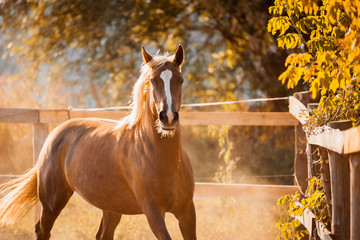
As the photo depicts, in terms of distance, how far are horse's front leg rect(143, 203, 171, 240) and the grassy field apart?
2.48 m

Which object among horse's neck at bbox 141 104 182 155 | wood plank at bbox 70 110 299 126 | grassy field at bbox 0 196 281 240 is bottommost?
grassy field at bbox 0 196 281 240

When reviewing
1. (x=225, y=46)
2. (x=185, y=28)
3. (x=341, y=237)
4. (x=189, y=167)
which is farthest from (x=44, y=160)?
(x=225, y=46)

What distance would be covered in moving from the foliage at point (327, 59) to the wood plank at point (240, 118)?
7.33 feet

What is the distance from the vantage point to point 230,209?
7.41 metres

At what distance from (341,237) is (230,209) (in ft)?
13.5

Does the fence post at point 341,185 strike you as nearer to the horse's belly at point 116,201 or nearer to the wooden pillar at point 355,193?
the wooden pillar at point 355,193

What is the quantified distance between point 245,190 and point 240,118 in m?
0.86

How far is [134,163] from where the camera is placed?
13.6ft

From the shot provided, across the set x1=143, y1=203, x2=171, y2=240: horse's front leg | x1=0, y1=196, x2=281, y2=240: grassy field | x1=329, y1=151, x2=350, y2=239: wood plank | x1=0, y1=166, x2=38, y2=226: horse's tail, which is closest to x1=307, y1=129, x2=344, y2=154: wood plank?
x1=329, y1=151, x2=350, y2=239: wood plank

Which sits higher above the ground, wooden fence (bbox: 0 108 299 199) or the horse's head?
the horse's head

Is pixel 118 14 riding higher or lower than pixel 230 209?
higher

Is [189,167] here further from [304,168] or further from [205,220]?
[205,220]

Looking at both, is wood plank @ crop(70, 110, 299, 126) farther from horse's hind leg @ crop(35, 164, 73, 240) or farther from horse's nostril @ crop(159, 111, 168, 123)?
horse's nostril @ crop(159, 111, 168, 123)

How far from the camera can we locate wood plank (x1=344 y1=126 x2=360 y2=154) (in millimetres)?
2264
